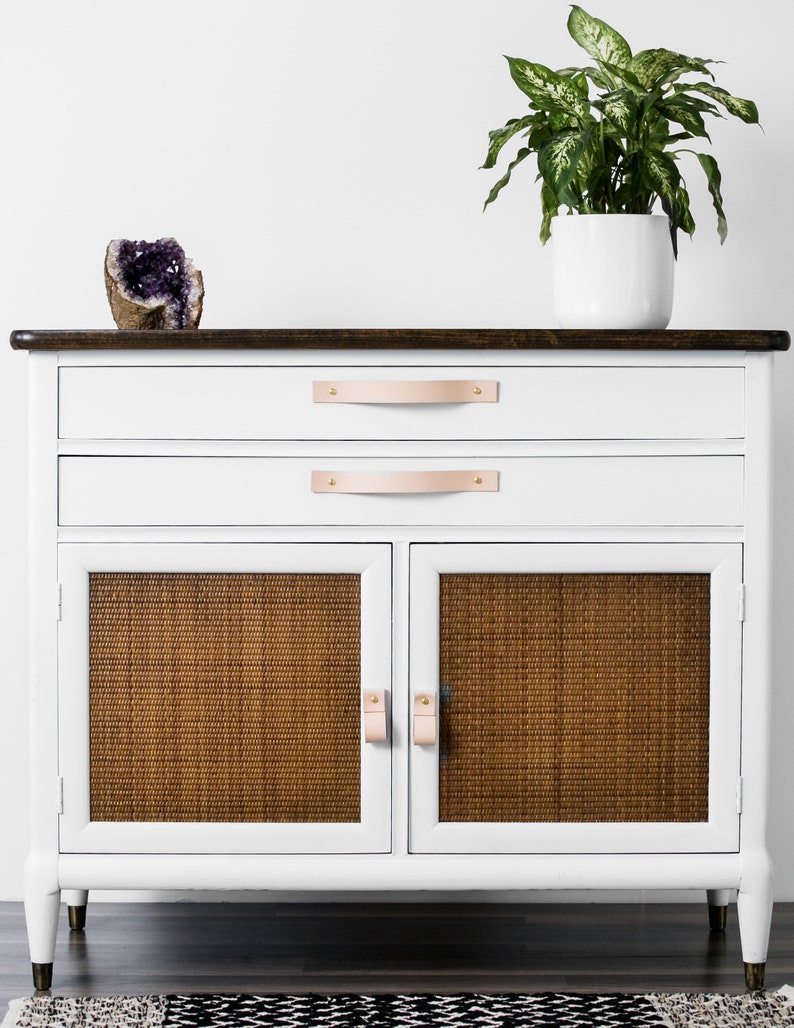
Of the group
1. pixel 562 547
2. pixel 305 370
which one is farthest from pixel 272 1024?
pixel 305 370

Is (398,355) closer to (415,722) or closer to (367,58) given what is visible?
(415,722)

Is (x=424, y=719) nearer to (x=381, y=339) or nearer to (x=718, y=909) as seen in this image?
(x=381, y=339)

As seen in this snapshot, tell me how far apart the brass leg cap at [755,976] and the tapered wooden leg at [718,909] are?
0.24m

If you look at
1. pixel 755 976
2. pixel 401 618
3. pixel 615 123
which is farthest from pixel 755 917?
pixel 615 123

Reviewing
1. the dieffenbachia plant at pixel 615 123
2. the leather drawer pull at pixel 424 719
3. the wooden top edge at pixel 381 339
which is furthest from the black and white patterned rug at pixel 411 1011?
the dieffenbachia plant at pixel 615 123

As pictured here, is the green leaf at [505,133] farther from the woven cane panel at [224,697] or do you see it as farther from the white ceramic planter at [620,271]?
the woven cane panel at [224,697]

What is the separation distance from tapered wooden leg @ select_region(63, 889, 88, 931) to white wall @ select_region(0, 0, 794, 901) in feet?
1.48

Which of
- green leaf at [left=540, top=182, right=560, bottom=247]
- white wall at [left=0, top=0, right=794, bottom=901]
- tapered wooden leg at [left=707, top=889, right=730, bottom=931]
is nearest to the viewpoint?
green leaf at [left=540, top=182, right=560, bottom=247]

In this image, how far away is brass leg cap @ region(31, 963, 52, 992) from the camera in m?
1.66

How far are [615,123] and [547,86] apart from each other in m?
0.12

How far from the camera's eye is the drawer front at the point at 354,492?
1.59 metres

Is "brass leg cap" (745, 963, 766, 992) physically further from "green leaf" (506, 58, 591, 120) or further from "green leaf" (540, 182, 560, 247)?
"green leaf" (506, 58, 591, 120)

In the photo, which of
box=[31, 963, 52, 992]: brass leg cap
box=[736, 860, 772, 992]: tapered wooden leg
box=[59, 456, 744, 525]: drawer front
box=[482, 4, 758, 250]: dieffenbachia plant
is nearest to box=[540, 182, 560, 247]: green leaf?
box=[482, 4, 758, 250]: dieffenbachia plant

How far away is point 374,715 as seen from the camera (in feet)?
5.23
